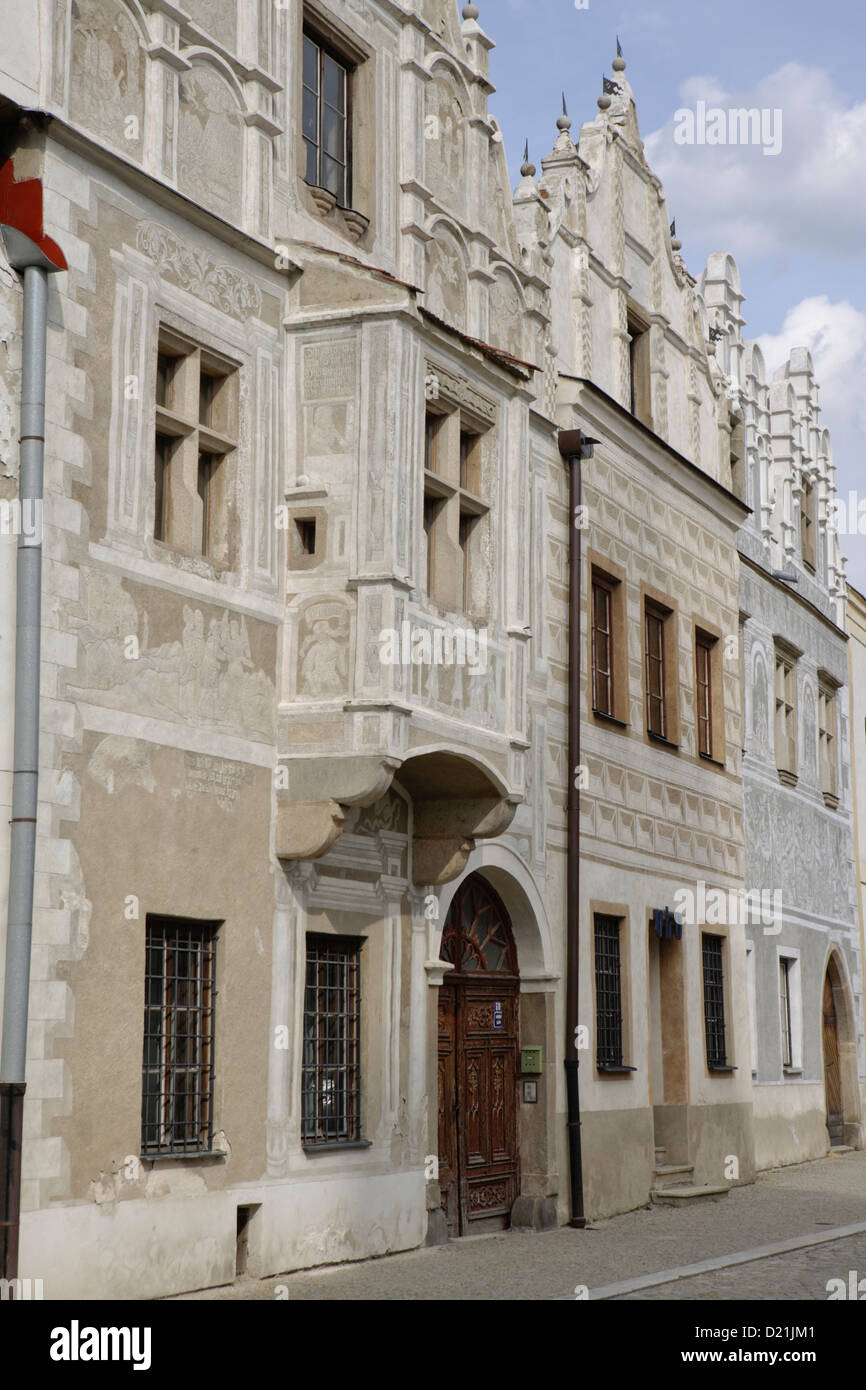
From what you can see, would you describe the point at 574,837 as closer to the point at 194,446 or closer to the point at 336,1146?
the point at 336,1146

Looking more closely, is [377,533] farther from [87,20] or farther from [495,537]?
[87,20]

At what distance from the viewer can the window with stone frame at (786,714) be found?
2650cm

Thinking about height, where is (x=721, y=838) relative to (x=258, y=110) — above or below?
below

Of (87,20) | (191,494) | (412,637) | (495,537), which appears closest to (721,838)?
(495,537)

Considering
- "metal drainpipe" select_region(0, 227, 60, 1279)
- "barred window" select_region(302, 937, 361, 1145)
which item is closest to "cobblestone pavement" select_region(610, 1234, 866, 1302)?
"barred window" select_region(302, 937, 361, 1145)

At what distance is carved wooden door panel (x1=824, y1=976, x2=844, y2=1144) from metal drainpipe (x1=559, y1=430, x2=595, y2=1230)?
1164cm

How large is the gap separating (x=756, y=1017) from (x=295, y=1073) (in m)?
12.4

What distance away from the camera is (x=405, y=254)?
1523 centimetres

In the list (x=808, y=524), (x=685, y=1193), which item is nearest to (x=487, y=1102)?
(x=685, y=1193)

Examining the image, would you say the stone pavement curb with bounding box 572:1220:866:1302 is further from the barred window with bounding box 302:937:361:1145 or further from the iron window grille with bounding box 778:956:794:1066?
the iron window grille with bounding box 778:956:794:1066

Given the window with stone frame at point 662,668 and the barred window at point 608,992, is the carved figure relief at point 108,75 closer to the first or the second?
the barred window at point 608,992

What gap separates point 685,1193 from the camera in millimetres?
18906

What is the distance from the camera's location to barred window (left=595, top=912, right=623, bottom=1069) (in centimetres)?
1831

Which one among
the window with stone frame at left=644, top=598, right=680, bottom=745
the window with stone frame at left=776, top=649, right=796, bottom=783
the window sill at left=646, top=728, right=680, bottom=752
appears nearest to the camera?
the window sill at left=646, top=728, right=680, bottom=752
